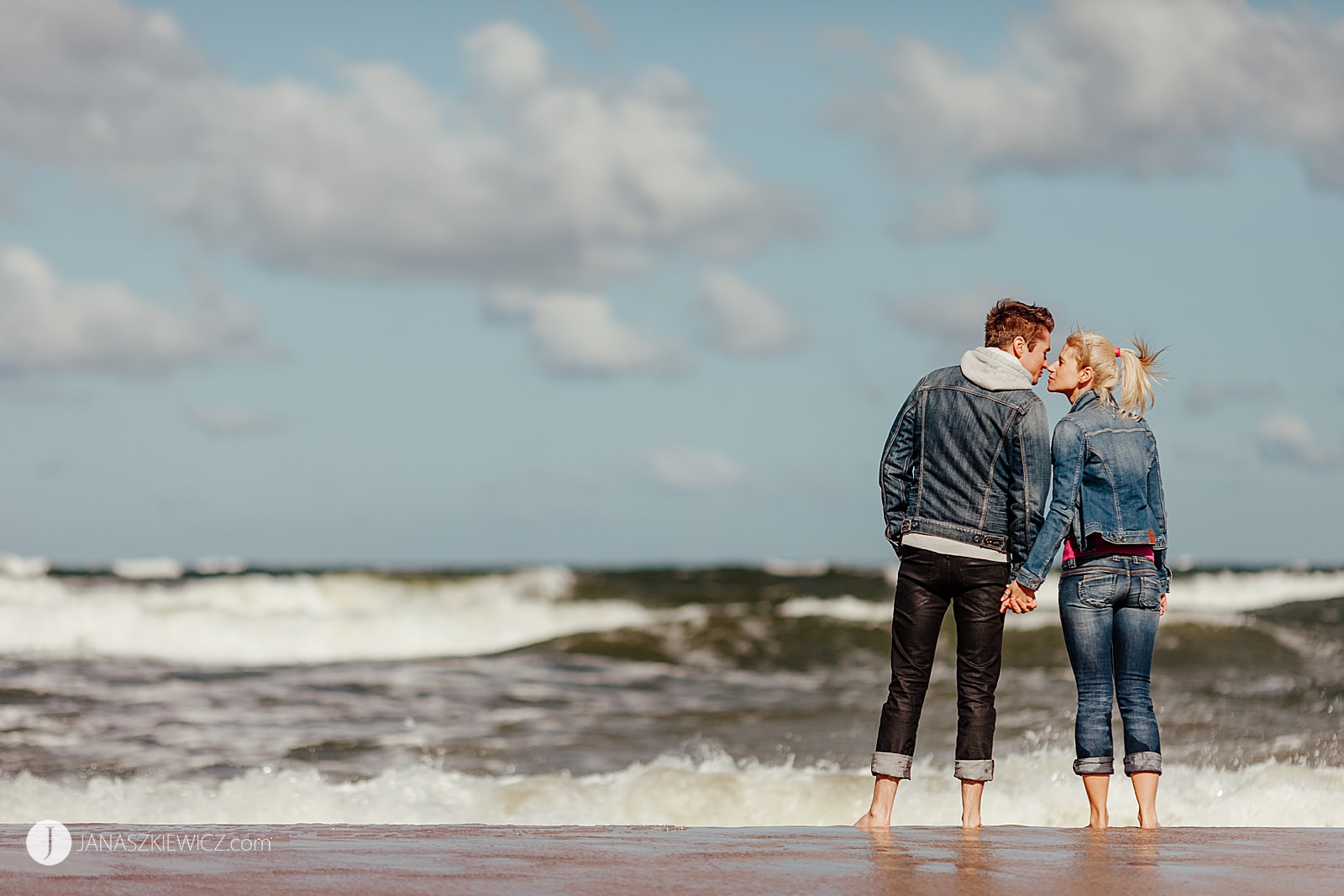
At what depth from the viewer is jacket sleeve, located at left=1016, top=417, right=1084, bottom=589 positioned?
4.56m

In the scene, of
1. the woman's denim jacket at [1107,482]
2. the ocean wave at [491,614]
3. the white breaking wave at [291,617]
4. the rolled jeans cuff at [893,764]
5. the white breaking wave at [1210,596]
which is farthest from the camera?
the white breaking wave at [1210,596]

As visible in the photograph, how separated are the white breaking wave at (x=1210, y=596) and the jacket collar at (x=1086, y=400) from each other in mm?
15599

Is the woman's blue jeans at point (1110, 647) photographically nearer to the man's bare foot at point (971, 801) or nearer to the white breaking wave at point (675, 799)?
the man's bare foot at point (971, 801)

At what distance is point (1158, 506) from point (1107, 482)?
263 mm

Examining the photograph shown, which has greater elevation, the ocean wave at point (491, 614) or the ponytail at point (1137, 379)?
the ponytail at point (1137, 379)

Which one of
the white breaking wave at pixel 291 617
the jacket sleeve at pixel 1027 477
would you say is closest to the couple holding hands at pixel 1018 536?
the jacket sleeve at pixel 1027 477

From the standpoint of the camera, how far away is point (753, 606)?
26.7m

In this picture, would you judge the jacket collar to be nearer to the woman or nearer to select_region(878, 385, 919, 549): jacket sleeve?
the woman

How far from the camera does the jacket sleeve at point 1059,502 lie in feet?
15.0

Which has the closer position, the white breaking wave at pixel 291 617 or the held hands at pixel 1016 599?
the held hands at pixel 1016 599

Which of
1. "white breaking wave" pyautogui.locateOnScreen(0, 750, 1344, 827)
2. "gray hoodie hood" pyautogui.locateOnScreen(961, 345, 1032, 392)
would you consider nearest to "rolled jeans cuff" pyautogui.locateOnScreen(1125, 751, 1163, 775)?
"gray hoodie hood" pyautogui.locateOnScreen(961, 345, 1032, 392)

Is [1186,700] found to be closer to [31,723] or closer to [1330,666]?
[1330,666]

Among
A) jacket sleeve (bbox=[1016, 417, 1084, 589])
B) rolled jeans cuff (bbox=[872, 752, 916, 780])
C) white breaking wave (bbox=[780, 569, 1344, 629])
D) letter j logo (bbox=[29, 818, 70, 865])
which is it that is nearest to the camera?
letter j logo (bbox=[29, 818, 70, 865])

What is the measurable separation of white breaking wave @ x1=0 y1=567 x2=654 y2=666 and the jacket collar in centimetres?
1281
